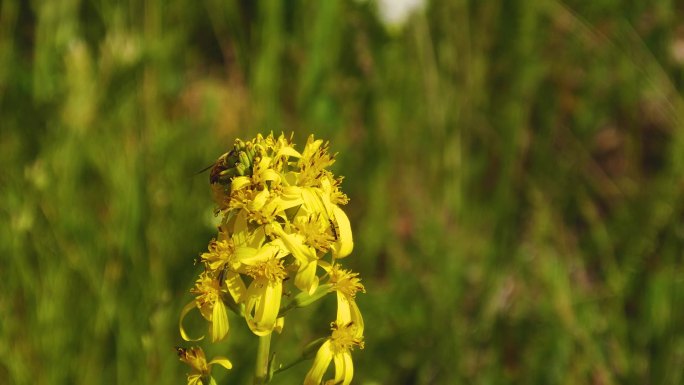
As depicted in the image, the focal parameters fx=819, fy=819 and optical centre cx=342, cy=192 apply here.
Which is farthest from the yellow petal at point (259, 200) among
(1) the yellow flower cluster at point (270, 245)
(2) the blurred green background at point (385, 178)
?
(2) the blurred green background at point (385, 178)

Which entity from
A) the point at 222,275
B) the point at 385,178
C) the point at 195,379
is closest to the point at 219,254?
the point at 222,275

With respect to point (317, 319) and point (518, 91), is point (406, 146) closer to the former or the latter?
point (518, 91)

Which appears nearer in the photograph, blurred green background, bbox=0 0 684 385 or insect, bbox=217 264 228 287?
insect, bbox=217 264 228 287

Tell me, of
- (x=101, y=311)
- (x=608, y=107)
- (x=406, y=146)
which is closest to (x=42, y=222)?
(x=101, y=311)

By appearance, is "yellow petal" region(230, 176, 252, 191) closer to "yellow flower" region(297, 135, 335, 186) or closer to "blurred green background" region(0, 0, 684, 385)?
"yellow flower" region(297, 135, 335, 186)

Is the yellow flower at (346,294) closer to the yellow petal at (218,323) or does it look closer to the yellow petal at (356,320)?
the yellow petal at (356,320)

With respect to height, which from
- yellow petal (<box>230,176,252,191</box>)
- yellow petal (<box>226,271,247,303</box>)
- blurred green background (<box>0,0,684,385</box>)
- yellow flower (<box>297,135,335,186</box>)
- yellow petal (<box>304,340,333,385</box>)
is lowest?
yellow petal (<box>304,340,333,385</box>)

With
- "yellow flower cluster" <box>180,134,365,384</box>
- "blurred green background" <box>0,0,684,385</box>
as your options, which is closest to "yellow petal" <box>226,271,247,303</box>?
"yellow flower cluster" <box>180,134,365,384</box>

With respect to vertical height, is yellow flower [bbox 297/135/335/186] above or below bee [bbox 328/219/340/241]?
above
